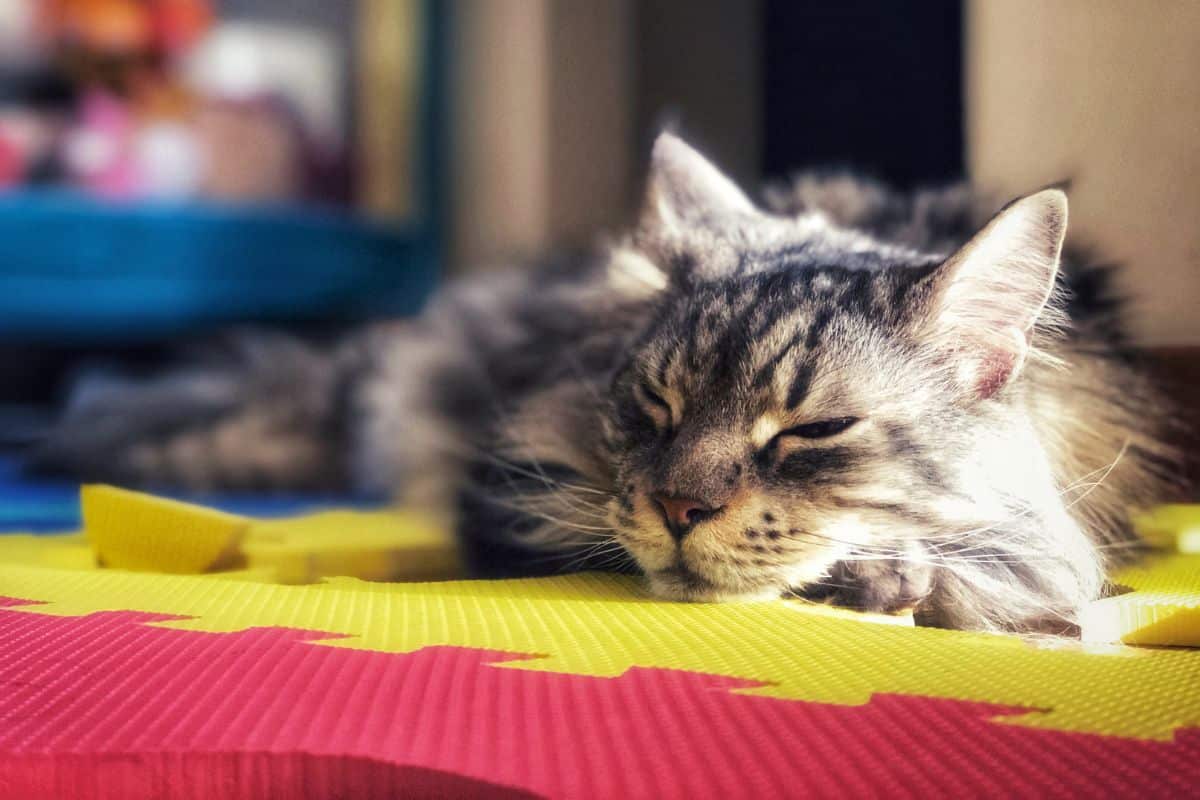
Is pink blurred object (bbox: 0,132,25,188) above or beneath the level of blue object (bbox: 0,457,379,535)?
above

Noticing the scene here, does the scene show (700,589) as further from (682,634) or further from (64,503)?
(64,503)

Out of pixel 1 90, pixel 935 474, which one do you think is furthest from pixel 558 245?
pixel 1 90

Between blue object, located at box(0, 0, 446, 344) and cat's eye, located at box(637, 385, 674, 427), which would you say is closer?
cat's eye, located at box(637, 385, 674, 427)

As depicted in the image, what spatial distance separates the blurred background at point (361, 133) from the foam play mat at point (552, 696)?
1.86 meters

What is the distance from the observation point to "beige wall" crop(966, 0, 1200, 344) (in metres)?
1.85

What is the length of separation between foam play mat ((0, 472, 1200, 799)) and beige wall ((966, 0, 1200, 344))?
809 mm

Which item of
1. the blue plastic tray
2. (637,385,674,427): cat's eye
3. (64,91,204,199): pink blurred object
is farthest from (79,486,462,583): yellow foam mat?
(64,91,204,199): pink blurred object

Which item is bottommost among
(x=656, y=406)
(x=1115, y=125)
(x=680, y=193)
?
(x=656, y=406)

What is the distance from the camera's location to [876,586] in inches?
48.6

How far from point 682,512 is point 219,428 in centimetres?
149

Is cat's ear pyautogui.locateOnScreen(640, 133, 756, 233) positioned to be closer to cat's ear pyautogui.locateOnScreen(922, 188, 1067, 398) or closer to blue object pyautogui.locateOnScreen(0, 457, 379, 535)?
cat's ear pyautogui.locateOnScreen(922, 188, 1067, 398)

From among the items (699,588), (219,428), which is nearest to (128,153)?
(219,428)

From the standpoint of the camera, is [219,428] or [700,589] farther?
[219,428]

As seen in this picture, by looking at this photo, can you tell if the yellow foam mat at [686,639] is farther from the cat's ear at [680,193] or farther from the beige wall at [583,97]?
the beige wall at [583,97]
